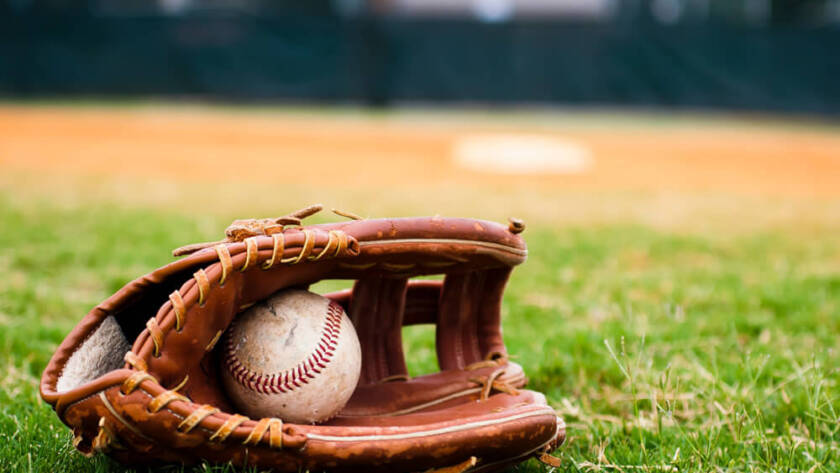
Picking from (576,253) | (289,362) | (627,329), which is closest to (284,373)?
(289,362)

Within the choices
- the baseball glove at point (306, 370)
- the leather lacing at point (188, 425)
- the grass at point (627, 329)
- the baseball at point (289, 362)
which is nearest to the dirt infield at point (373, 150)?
the grass at point (627, 329)

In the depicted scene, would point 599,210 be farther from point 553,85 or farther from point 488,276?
point 553,85

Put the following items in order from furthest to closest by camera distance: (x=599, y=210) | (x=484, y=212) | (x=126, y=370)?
1. (x=599, y=210)
2. (x=484, y=212)
3. (x=126, y=370)

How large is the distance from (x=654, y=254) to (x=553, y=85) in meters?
10.1

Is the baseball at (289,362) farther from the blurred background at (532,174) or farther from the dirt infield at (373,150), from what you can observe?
the dirt infield at (373,150)

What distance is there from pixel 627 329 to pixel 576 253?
1.59 metres

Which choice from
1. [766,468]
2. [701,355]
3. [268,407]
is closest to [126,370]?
[268,407]

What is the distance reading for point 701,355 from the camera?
8.72ft

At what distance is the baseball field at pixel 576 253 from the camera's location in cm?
197

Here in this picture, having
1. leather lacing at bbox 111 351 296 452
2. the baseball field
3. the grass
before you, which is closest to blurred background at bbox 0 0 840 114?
the baseball field

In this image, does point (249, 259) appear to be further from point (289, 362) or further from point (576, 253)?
point (576, 253)

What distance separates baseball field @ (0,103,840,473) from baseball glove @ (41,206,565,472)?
0.16 m

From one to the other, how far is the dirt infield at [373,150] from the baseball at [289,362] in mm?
5456

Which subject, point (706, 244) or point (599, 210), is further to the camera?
point (599, 210)
